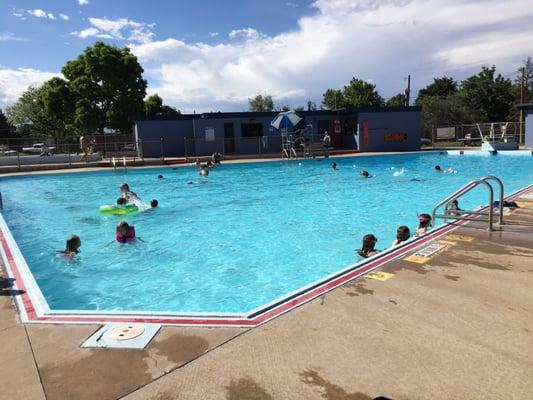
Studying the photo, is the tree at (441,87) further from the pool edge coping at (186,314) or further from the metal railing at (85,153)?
the pool edge coping at (186,314)

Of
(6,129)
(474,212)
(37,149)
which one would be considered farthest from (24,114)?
(474,212)

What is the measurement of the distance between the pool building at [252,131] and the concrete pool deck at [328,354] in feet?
95.2

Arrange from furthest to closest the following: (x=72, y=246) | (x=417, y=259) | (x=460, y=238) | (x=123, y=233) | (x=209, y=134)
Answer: (x=209, y=134)
(x=123, y=233)
(x=72, y=246)
(x=460, y=238)
(x=417, y=259)

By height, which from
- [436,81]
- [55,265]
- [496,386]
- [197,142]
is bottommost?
[55,265]

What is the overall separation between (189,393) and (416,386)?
1487mm

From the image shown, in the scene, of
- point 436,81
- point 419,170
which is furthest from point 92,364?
point 436,81

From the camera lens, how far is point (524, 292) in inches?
161

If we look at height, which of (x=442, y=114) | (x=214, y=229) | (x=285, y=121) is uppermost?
(x=442, y=114)

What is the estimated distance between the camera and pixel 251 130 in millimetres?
33625

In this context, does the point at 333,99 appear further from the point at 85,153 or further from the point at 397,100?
the point at 85,153

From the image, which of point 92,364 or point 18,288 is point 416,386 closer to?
point 92,364

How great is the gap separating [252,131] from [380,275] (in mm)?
29876

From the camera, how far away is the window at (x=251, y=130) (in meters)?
33.3

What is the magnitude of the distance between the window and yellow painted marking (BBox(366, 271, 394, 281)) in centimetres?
2942
